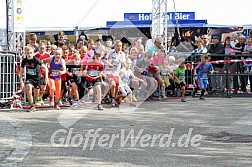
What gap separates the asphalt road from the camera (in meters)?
7.73

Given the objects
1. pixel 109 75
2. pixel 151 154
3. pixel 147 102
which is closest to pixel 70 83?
pixel 109 75

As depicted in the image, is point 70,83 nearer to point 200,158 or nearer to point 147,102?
point 147,102

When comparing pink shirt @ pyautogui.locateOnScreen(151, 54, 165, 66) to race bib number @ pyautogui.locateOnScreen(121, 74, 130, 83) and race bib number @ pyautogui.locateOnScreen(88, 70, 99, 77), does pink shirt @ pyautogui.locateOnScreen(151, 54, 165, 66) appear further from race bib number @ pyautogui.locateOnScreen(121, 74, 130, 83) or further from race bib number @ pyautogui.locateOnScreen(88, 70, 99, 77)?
race bib number @ pyautogui.locateOnScreen(88, 70, 99, 77)

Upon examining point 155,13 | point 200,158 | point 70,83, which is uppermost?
point 155,13

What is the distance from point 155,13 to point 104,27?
34.9 feet

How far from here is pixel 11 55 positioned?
14.3 meters

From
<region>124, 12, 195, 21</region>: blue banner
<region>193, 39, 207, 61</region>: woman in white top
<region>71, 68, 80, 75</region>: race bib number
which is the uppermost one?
<region>124, 12, 195, 21</region>: blue banner

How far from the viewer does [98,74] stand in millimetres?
14281

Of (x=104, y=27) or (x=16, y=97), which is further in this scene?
(x=104, y=27)

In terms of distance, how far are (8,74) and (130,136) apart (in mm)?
5711

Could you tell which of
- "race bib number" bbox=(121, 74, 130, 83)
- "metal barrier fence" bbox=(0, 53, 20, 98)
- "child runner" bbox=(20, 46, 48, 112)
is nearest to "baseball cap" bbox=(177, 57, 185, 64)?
"race bib number" bbox=(121, 74, 130, 83)

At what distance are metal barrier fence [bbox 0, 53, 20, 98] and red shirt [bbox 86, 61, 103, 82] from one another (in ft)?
6.52

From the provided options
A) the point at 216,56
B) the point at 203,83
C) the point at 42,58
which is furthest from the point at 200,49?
the point at 42,58

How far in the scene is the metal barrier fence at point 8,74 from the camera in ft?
46.4
